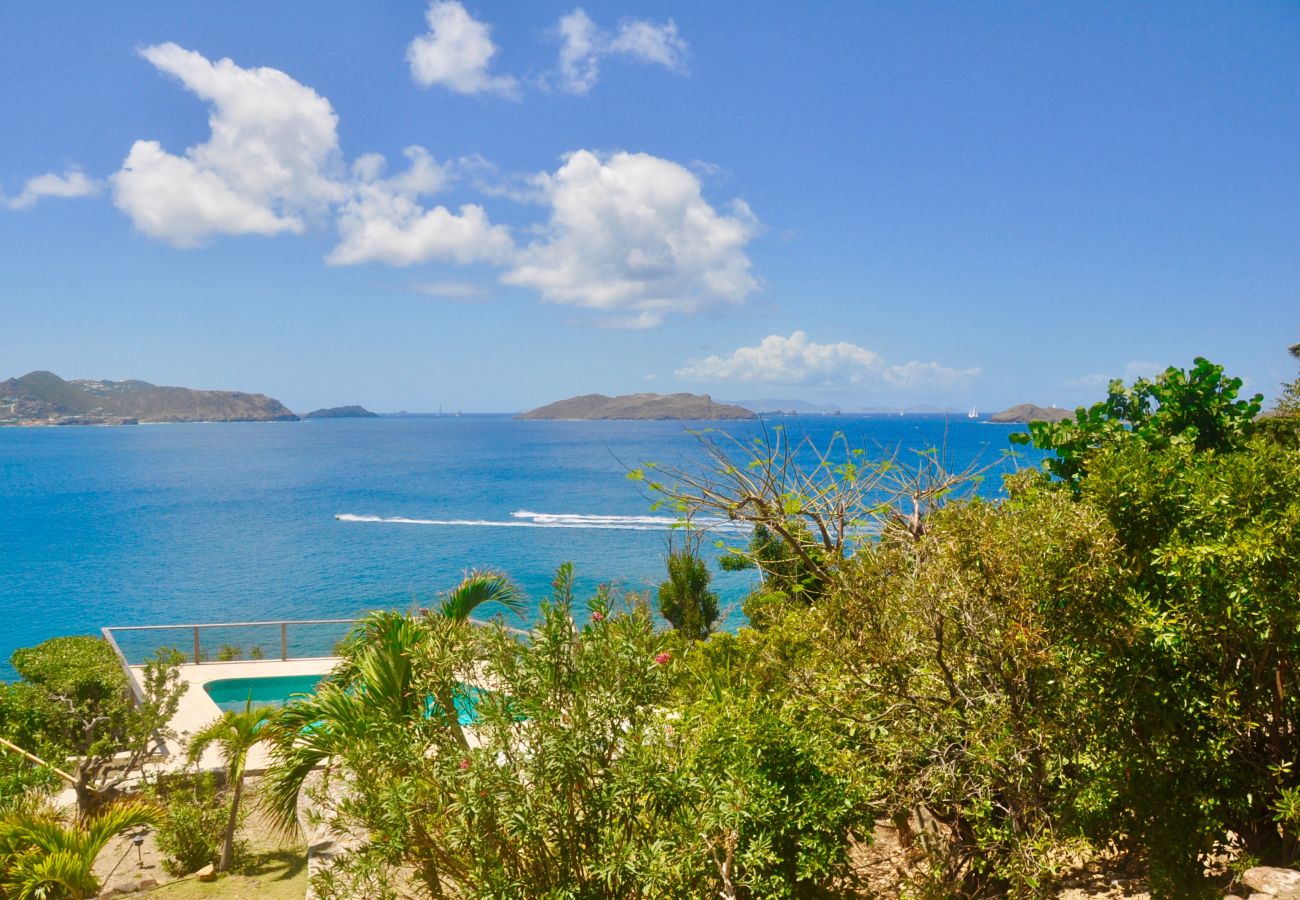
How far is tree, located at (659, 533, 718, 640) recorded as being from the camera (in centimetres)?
1759

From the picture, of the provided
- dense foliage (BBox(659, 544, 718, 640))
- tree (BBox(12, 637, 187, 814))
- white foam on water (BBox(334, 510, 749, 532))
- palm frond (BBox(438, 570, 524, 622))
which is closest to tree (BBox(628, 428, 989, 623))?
palm frond (BBox(438, 570, 524, 622))

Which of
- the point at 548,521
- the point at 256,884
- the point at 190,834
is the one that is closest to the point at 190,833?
the point at 190,834

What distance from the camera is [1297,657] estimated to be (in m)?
4.05

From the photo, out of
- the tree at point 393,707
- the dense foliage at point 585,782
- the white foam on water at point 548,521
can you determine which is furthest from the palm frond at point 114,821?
the white foam on water at point 548,521

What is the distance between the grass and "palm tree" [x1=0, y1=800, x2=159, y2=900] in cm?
177

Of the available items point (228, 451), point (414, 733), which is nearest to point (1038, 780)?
point (414, 733)

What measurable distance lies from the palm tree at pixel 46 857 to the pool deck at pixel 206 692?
472cm

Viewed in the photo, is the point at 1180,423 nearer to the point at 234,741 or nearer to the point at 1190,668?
the point at 1190,668

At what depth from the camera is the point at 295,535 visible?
51281mm

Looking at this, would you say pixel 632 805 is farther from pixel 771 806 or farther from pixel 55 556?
pixel 55 556

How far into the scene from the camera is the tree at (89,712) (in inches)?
381

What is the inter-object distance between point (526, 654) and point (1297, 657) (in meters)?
3.93

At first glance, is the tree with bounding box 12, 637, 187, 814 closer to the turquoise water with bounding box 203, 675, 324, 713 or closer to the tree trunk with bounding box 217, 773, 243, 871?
the tree trunk with bounding box 217, 773, 243, 871

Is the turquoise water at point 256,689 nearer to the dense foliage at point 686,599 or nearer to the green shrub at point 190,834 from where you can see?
the green shrub at point 190,834
